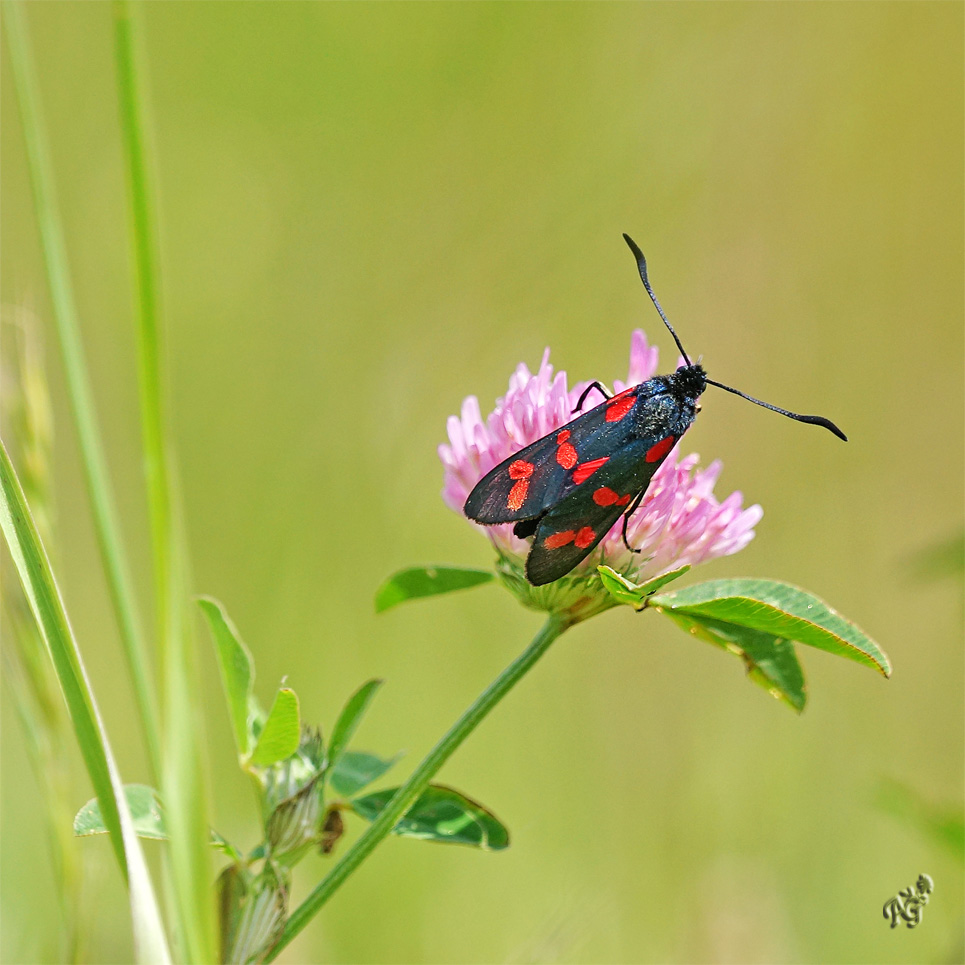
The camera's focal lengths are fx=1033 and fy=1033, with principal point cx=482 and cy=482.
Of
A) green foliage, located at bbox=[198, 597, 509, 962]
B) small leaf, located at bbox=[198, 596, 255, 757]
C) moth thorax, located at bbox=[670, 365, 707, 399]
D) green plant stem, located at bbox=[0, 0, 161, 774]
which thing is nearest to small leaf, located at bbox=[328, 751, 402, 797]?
green foliage, located at bbox=[198, 597, 509, 962]

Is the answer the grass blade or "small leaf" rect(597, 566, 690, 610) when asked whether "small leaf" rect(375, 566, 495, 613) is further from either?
the grass blade

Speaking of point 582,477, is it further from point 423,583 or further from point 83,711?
point 83,711

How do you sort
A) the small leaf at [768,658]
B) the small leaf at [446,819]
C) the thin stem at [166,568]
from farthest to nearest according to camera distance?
the small leaf at [768,658]
the small leaf at [446,819]
the thin stem at [166,568]

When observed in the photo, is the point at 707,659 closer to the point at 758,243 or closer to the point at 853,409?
the point at 853,409

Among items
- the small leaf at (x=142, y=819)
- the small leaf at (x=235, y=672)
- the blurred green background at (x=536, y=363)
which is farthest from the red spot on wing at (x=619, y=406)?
the blurred green background at (x=536, y=363)

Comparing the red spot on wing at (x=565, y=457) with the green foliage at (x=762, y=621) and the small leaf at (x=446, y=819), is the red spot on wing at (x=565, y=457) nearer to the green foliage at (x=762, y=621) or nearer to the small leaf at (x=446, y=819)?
the green foliage at (x=762, y=621)
